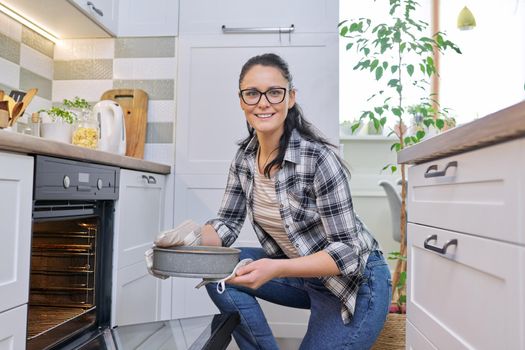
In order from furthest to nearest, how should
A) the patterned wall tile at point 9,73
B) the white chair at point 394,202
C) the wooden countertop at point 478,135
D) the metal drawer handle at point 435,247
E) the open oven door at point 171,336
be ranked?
the white chair at point 394,202
the patterned wall tile at point 9,73
the open oven door at point 171,336
the metal drawer handle at point 435,247
the wooden countertop at point 478,135

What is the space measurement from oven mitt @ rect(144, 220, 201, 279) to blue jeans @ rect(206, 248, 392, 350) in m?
0.24

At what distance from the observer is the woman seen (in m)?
1.27

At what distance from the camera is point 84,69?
2.44m

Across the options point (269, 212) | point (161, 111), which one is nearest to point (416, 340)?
point (269, 212)

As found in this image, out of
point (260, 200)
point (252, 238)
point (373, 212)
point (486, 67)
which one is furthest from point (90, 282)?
point (486, 67)

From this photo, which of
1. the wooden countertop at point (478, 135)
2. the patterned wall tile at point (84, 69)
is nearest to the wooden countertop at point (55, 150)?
the patterned wall tile at point (84, 69)

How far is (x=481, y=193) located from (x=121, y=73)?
2.06 meters

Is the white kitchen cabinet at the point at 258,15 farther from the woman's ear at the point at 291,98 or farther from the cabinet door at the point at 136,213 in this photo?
the woman's ear at the point at 291,98

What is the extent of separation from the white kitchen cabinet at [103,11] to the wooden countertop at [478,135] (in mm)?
1604

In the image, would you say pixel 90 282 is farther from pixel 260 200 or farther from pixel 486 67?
pixel 486 67

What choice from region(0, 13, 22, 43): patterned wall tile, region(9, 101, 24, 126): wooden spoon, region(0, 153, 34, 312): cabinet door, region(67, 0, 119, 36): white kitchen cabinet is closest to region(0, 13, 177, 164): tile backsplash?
region(67, 0, 119, 36): white kitchen cabinet

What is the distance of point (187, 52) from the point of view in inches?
93.4

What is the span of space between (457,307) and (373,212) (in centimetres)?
287

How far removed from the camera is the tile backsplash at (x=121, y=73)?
7.80 ft
